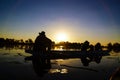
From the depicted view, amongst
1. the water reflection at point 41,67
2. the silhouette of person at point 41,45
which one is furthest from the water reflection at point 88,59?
the silhouette of person at point 41,45

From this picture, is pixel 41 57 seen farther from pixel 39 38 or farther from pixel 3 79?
pixel 3 79

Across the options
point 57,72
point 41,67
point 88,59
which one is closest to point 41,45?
point 88,59

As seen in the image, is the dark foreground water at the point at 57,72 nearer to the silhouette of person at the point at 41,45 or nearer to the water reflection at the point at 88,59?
the water reflection at the point at 88,59

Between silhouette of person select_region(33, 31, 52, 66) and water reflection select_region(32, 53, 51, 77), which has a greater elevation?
silhouette of person select_region(33, 31, 52, 66)

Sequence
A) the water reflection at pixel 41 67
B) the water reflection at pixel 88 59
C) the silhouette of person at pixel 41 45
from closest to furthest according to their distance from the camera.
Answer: the water reflection at pixel 41 67, the water reflection at pixel 88 59, the silhouette of person at pixel 41 45

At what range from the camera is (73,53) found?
35781 millimetres

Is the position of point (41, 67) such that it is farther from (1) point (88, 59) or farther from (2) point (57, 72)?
(1) point (88, 59)

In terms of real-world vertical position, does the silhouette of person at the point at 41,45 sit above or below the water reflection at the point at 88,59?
above

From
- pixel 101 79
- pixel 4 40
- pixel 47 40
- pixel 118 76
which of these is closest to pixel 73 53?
pixel 47 40

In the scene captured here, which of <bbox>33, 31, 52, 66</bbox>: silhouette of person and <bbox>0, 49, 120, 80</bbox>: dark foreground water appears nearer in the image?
<bbox>0, 49, 120, 80</bbox>: dark foreground water

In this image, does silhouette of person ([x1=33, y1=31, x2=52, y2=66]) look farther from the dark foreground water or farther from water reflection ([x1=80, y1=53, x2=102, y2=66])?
the dark foreground water

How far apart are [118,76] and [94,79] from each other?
461cm

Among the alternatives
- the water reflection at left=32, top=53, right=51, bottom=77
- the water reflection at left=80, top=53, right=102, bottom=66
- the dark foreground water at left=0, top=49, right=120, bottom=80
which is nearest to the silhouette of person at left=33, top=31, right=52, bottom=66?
the water reflection at left=80, top=53, right=102, bottom=66

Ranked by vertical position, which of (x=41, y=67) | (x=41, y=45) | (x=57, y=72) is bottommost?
(x=57, y=72)
